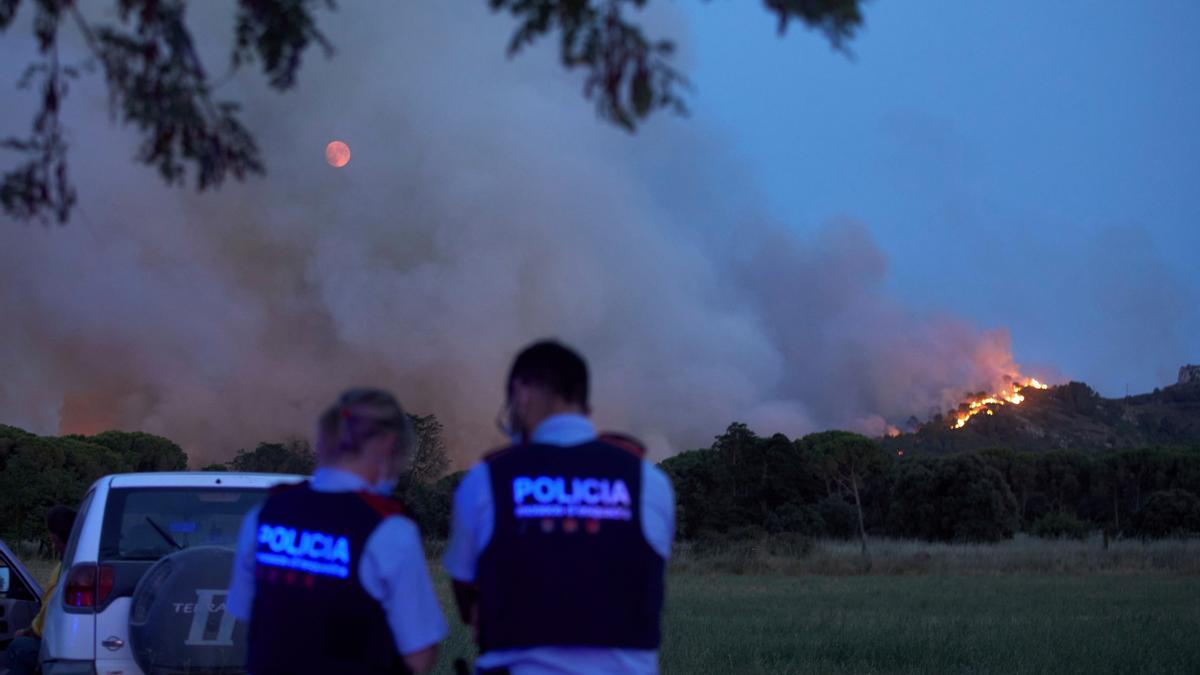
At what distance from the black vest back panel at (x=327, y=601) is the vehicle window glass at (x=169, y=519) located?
3.51 metres

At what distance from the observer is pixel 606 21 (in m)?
3.89

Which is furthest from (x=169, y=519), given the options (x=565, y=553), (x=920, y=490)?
(x=920, y=490)

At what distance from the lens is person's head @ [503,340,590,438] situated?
397 cm

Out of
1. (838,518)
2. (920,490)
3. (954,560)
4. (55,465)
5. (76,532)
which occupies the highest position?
(55,465)

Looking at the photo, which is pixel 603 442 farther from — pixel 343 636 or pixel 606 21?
pixel 606 21

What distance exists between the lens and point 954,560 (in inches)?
1460

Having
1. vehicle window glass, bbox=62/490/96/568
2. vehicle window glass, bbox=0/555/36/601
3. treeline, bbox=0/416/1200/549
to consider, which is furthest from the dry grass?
vehicle window glass, bbox=62/490/96/568

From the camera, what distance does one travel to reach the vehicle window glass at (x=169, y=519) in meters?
7.29

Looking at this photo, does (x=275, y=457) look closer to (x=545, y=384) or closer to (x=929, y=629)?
(x=929, y=629)

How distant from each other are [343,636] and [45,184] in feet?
5.35

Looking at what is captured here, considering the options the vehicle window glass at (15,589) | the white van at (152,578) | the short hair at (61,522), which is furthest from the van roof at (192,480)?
the vehicle window glass at (15,589)

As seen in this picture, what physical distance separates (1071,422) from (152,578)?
11974 cm

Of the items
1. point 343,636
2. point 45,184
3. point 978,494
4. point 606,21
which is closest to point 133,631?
point 343,636

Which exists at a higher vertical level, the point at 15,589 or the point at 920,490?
the point at 920,490
